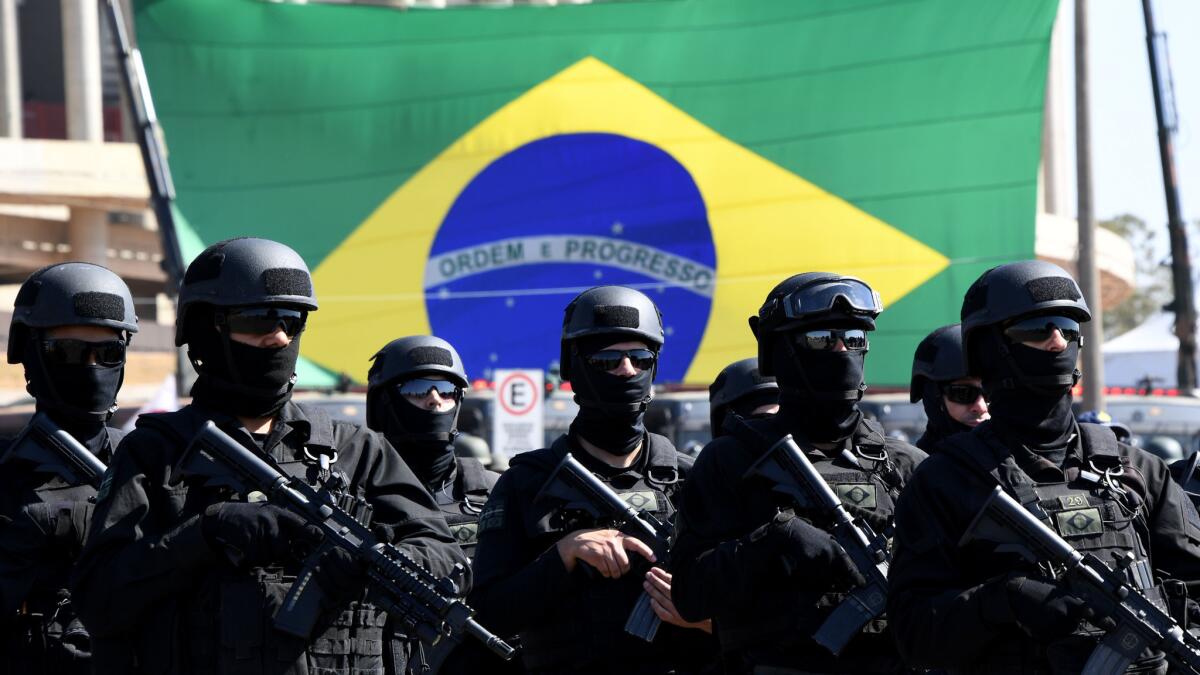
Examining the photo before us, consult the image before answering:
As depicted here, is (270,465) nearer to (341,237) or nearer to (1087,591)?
(1087,591)

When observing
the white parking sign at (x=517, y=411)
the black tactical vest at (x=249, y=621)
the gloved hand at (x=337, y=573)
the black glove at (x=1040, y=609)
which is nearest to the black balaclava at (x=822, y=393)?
the black glove at (x=1040, y=609)

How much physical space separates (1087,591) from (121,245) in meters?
44.6

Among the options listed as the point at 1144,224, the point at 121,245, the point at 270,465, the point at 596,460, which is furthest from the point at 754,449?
the point at 1144,224

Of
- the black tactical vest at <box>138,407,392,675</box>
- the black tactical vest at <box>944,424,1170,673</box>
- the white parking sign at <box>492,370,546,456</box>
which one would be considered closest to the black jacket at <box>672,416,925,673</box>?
the black tactical vest at <box>944,424,1170,673</box>

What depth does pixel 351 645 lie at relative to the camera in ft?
17.1

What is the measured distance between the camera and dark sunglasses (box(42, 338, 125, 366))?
6.79 meters

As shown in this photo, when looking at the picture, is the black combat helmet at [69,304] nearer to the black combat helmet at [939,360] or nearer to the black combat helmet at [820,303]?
the black combat helmet at [820,303]

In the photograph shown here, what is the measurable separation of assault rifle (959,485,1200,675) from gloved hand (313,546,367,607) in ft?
5.27

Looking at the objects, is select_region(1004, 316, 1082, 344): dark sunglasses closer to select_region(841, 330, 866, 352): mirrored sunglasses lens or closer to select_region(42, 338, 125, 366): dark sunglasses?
select_region(841, 330, 866, 352): mirrored sunglasses lens

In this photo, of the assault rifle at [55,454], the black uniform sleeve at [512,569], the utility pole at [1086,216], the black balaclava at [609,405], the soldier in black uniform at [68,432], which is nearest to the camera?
the black uniform sleeve at [512,569]

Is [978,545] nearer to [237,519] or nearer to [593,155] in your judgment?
[237,519]

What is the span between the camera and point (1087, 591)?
4.80 meters

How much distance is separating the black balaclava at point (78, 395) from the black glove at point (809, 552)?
2658mm

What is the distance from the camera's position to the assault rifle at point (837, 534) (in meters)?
5.46
